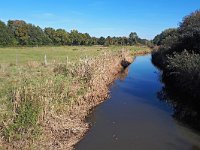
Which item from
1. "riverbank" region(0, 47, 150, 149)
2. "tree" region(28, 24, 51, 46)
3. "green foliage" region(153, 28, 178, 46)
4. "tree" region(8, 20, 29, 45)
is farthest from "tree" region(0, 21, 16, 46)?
"riverbank" region(0, 47, 150, 149)

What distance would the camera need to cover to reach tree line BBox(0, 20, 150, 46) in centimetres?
10141

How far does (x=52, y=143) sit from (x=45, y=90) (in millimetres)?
2975

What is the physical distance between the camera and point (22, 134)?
11.8 meters

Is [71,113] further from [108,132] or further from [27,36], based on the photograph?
[27,36]

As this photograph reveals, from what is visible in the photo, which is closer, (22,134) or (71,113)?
(22,134)

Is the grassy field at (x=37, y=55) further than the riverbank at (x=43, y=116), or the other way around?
the grassy field at (x=37, y=55)

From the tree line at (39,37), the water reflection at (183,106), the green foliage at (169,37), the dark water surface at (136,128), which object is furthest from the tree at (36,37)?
the dark water surface at (136,128)

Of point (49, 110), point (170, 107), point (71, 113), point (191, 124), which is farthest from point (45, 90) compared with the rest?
point (170, 107)

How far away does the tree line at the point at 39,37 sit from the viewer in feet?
333

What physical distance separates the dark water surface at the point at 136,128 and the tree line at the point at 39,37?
78.8m

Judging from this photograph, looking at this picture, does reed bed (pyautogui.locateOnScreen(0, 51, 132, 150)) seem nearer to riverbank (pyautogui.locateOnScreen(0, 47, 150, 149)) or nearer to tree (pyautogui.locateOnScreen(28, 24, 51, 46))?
riverbank (pyautogui.locateOnScreen(0, 47, 150, 149))

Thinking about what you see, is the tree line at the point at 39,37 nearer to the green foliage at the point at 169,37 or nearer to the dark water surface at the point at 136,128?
the green foliage at the point at 169,37

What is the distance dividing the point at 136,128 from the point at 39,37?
103 meters

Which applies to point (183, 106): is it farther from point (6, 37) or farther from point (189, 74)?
point (6, 37)
